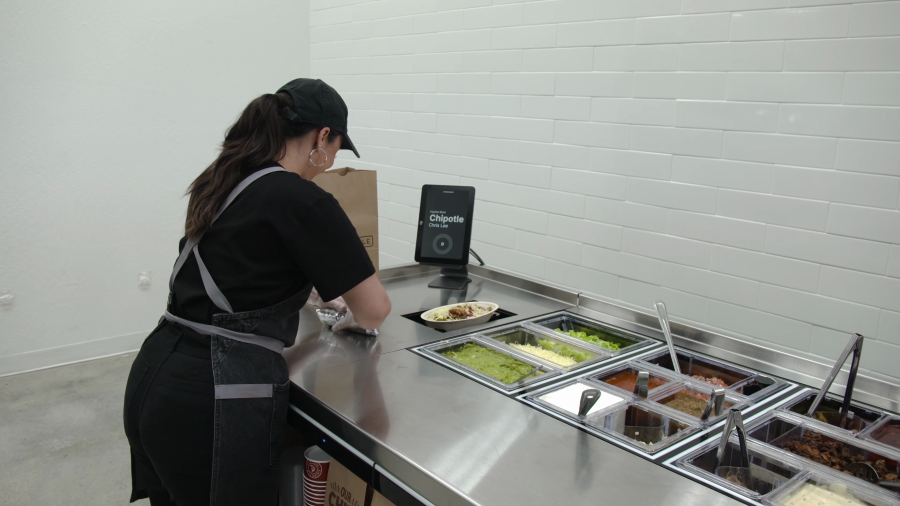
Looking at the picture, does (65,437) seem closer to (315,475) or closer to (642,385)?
(315,475)

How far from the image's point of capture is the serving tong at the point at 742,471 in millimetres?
1289

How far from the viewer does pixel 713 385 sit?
1.67 metres

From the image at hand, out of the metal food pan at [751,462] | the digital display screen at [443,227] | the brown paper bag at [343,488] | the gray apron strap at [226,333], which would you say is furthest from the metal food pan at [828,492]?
the digital display screen at [443,227]

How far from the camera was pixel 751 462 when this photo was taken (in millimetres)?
1367

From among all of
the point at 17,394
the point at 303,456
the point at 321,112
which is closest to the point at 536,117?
the point at 321,112

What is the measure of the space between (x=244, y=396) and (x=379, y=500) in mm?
406

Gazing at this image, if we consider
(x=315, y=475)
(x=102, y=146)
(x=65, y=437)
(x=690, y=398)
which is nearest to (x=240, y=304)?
(x=315, y=475)

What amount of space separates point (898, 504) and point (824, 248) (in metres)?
1.39

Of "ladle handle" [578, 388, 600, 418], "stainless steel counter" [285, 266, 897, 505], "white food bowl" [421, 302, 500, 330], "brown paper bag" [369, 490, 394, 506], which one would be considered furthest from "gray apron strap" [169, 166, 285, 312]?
"ladle handle" [578, 388, 600, 418]

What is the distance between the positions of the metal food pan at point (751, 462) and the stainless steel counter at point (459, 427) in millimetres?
67

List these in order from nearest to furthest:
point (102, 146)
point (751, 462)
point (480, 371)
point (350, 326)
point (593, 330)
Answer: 1. point (751, 462)
2. point (480, 371)
3. point (350, 326)
4. point (593, 330)
5. point (102, 146)

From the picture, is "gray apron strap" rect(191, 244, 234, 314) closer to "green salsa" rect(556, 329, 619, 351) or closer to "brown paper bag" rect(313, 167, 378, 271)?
"brown paper bag" rect(313, 167, 378, 271)

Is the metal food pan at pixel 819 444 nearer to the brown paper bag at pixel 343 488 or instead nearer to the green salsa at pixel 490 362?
the green salsa at pixel 490 362

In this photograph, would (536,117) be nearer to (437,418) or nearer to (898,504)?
(437,418)
